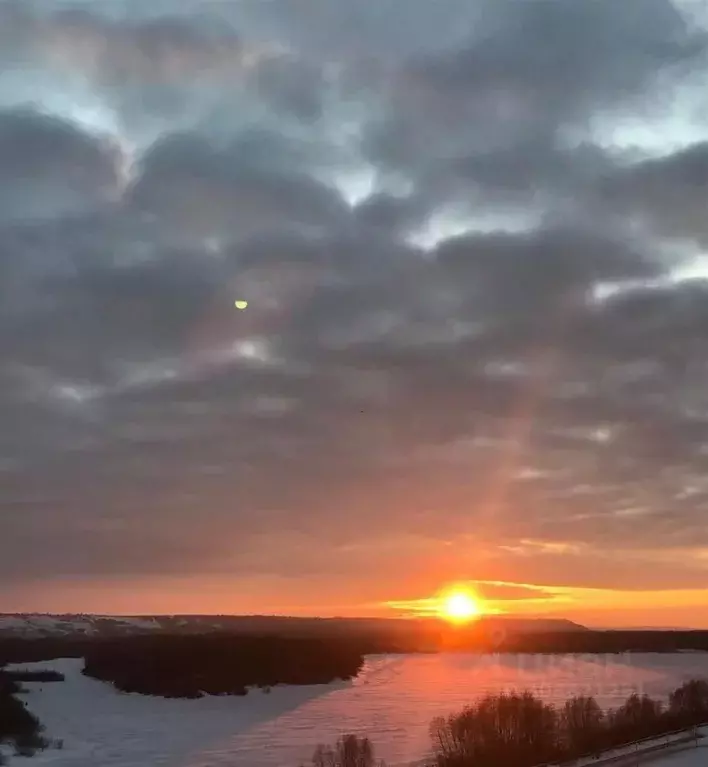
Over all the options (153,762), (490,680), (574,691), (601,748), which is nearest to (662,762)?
(601,748)

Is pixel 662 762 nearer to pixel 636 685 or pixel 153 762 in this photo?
pixel 153 762

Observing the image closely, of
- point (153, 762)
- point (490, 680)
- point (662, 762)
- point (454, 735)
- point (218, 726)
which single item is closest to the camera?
point (662, 762)

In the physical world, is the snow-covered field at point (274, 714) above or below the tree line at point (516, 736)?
below

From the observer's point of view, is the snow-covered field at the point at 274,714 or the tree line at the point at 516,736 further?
the snow-covered field at the point at 274,714

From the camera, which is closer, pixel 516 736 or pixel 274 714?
pixel 516 736

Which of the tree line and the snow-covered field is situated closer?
the tree line

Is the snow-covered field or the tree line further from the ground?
the tree line

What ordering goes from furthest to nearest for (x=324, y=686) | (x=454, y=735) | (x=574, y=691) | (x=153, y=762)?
(x=324, y=686) → (x=574, y=691) → (x=153, y=762) → (x=454, y=735)

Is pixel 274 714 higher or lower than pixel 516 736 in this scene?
lower
